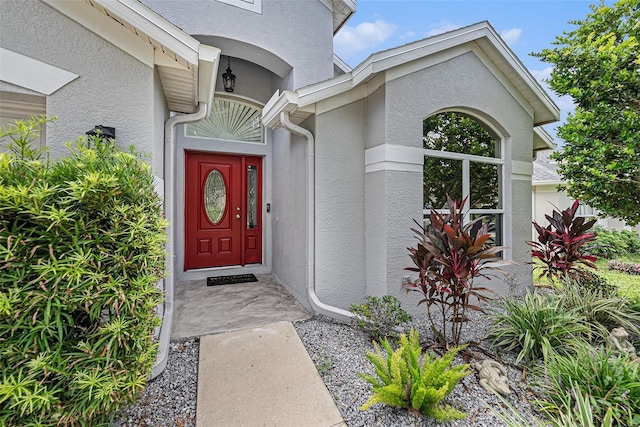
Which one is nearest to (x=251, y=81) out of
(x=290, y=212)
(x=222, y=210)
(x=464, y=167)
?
(x=222, y=210)

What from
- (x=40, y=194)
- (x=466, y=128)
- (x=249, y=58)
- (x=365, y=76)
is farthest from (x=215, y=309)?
(x=466, y=128)

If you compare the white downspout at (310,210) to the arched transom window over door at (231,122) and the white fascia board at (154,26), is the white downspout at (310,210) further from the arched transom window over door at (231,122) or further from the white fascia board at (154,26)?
the arched transom window over door at (231,122)

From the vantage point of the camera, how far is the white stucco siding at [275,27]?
556 centimetres

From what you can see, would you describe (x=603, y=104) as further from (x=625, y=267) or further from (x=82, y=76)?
(x=82, y=76)

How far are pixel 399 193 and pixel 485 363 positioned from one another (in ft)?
8.29

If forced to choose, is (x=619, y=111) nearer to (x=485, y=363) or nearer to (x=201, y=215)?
(x=485, y=363)

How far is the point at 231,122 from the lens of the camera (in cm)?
718

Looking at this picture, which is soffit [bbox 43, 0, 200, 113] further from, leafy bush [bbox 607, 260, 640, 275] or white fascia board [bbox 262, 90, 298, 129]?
leafy bush [bbox 607, 260, 640, 275]

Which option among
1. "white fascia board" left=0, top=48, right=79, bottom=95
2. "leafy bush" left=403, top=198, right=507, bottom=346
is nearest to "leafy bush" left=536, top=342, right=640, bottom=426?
"leafy bush" left=403, top=198, right=507, bottom=346

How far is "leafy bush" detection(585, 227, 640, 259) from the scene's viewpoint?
1073 cm

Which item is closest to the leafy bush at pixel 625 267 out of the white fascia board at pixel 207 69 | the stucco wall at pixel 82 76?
the white fascia board at pixel 207 69

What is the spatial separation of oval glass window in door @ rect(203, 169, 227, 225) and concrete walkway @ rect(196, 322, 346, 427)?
3.75 metres

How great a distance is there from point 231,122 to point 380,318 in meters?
5.81

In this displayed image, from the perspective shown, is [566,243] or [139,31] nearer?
[139,31]
